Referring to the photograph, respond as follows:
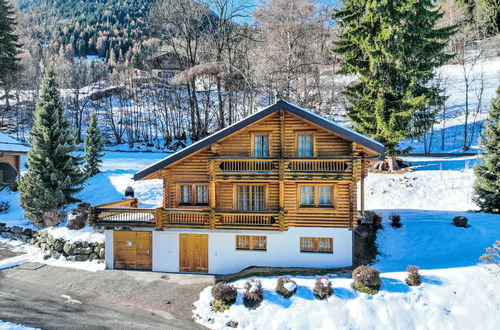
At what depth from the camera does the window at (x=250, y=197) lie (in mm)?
16562

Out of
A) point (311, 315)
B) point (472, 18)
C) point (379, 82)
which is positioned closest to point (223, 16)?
point (379, 82)

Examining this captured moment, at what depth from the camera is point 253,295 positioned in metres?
12.6

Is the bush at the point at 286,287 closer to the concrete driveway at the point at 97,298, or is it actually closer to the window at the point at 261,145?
the concrete driveway at the point at 97,298

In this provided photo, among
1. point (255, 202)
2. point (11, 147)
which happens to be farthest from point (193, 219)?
point (11, 147)

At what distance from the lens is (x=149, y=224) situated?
1630 cm

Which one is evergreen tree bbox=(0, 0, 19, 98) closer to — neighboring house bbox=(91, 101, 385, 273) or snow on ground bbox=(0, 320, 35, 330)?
neighboring house bbox=(91, 101, 385, 273)

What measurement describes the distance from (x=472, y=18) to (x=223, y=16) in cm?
4720

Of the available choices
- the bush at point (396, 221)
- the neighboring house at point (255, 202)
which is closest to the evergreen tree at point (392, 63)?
the bush at point (396, 221)

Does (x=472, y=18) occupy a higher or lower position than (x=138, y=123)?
higher

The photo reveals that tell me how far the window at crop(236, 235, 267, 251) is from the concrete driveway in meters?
2.30

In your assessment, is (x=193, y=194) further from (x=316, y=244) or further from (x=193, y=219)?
(x=316, y=244)

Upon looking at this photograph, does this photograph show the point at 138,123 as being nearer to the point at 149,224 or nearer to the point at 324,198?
the point at 149,224

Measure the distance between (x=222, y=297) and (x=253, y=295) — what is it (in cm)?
130

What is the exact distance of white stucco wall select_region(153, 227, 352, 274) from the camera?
15.6 m
